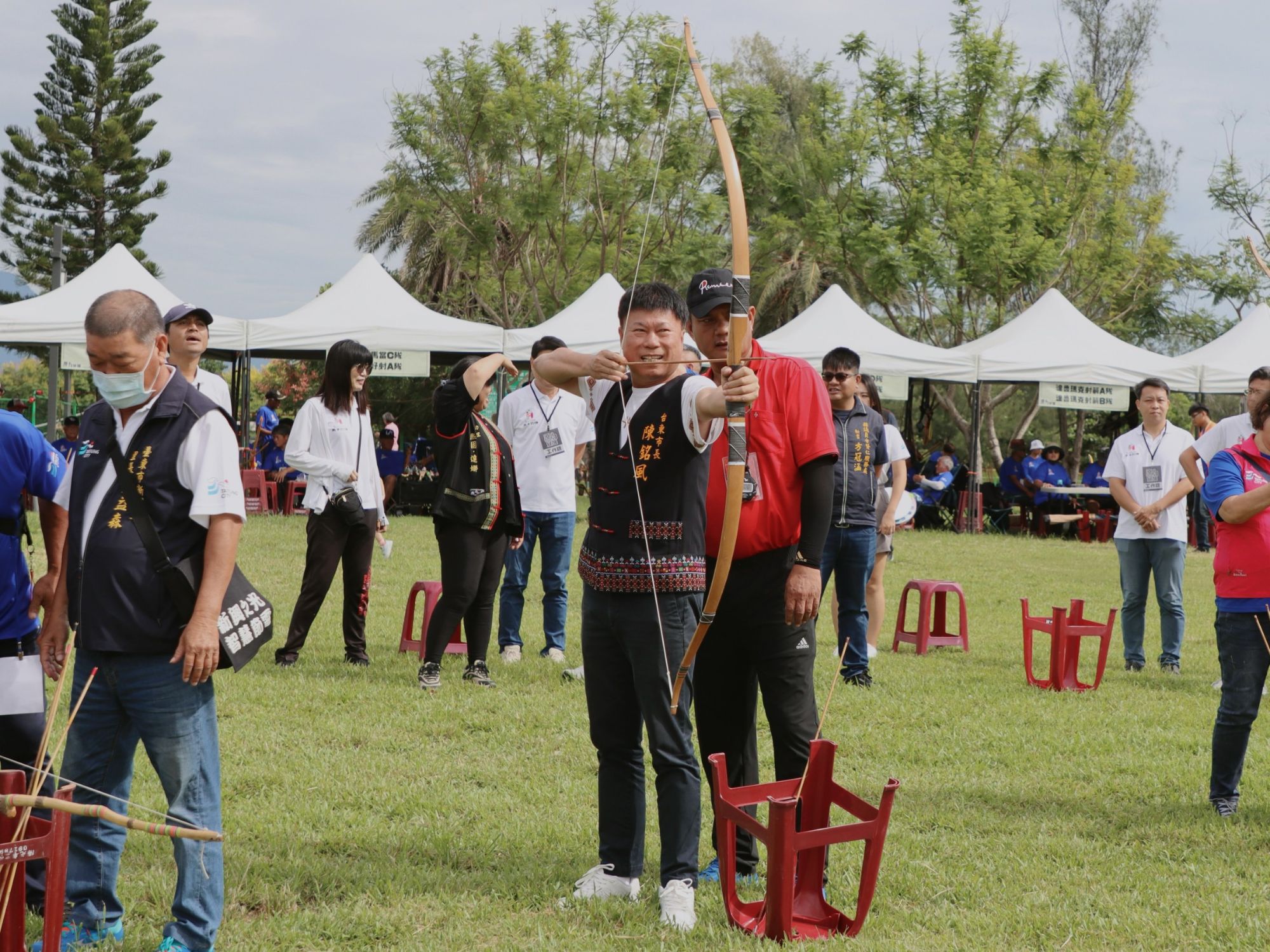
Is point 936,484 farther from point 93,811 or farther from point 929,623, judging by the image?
point 93,811

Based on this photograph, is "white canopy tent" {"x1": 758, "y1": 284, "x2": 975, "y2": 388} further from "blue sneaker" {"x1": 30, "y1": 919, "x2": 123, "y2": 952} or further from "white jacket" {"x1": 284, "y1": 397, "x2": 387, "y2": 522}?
"blue sneaker" {"x1": 30, "y1": 919, "x2": 123, "y2": 952}

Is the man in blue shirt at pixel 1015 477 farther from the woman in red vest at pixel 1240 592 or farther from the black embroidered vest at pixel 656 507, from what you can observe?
the black embroidered vest at pixel 656 507

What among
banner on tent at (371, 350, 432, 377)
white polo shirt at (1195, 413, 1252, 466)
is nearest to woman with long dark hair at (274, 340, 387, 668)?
white polo shirt at (1195, 413, 1252, 466)

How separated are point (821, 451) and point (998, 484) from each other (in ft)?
54.4

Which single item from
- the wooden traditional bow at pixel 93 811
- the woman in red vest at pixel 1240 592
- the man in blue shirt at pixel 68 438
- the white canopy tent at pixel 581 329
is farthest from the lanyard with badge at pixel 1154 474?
the man in blue shirt at pixel 68 438

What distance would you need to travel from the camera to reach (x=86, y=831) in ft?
10.2

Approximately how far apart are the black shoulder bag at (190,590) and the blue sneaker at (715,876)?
1.59m

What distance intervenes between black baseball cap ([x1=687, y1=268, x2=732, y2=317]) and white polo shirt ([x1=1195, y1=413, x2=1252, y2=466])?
3596 mm

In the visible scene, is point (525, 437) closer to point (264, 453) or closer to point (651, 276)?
point (264, 453)

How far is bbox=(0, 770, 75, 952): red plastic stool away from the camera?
107 inches

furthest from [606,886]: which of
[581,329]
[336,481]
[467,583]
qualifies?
[581,329]

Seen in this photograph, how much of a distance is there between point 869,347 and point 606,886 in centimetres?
1517

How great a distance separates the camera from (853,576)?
693 centimetres

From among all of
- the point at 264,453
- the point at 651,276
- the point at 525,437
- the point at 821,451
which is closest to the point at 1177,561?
the point at 525,437
